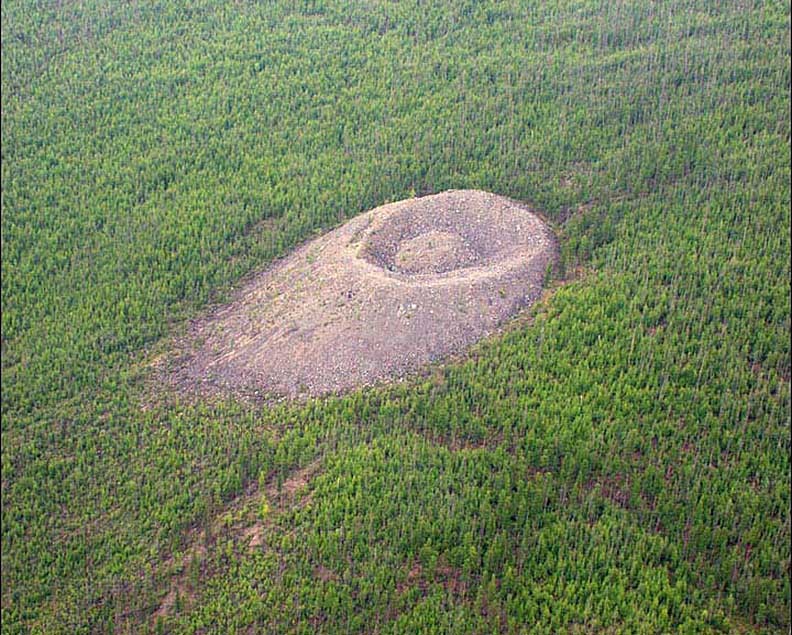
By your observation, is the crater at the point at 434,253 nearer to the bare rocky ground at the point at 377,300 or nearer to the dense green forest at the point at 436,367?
the bare rocky ground at the point at 377,300

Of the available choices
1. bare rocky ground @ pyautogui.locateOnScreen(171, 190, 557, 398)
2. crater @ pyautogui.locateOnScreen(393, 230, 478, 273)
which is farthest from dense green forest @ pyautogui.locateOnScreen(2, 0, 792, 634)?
crater @ pyautogui.locateOnScreen(393, 230, 478, 273)

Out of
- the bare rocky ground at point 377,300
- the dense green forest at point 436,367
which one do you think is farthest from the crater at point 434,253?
the dense green forest at point 436,367

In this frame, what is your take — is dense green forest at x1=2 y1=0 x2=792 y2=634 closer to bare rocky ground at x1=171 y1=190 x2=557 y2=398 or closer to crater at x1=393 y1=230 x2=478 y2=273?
bare rocky ground at x1=171 y1=190 x2=557 y2=398

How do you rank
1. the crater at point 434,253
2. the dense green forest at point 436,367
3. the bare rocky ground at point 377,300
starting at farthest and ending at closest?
the crater at point 434,253
the bare rocky ground at point 377,300
the dense green forest at point 436,367

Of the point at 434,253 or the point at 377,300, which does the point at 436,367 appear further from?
the point at 434,253

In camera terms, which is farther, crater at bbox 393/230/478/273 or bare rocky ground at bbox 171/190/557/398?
crater at bbox 393/230/478/273
